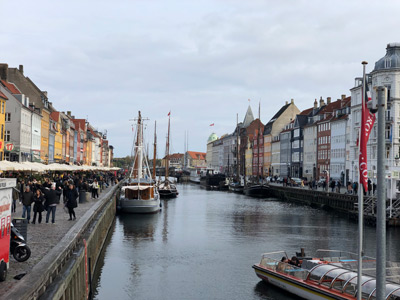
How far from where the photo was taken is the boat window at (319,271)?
21.4 meters

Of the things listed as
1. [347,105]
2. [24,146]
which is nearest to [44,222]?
[24,146]

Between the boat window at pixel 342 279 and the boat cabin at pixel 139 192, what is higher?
the boat cabin at pixel 139 192

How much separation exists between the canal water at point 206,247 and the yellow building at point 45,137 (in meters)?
39.4

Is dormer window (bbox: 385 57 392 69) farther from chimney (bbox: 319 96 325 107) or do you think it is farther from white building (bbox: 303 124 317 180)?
chimney (bbox: 319 96 325 107)

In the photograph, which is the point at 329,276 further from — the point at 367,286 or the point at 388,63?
the point at 388,63

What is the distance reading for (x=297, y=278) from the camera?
22.6 m

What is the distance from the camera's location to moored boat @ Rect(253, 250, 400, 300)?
1914 centimetres

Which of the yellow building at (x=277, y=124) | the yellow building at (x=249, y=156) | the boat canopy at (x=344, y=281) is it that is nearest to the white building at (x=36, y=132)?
the boat canopy at (x=344, y=281)

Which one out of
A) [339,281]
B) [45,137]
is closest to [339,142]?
[45,137]

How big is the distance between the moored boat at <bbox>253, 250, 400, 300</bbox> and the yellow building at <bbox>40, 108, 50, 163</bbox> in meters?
72.8

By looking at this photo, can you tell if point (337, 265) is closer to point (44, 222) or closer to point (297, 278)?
point (297, 278)

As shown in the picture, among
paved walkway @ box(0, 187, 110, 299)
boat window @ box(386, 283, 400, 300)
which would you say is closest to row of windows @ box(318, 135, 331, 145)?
paved walkway @ box(0, 187, 110, 299)

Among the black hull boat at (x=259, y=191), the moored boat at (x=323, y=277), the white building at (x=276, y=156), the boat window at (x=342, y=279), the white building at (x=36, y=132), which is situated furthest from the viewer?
the white building at (x=276, y=156)

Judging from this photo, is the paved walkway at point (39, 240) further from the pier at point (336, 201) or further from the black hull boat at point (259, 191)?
the black hull boat at point (259, 191)
